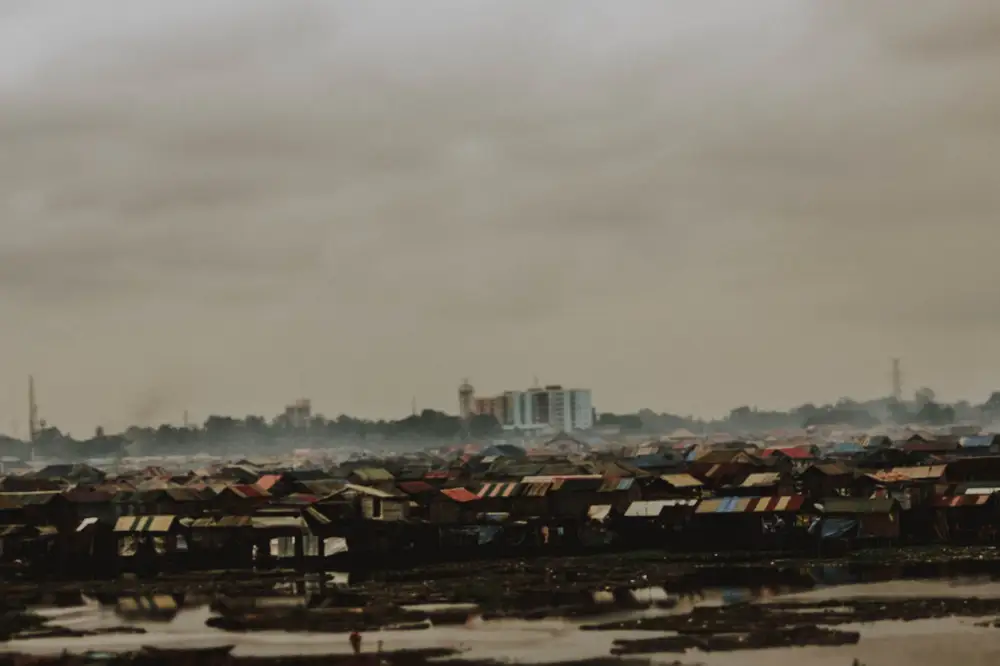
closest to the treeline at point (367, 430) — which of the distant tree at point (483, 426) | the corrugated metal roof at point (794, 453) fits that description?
the distant tree at point (483, 426)

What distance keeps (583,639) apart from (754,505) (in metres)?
14.6

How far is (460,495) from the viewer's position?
43125mm

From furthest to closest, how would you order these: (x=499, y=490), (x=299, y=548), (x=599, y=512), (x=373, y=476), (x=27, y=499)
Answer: (x=373, y=476) → (x=27, y=499) → (x=499, y=490) → (x=599, y=512) → (x=299, y=548)

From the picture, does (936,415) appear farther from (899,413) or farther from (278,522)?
(278,522)

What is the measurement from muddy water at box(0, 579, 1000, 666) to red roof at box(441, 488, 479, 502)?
14.7 m

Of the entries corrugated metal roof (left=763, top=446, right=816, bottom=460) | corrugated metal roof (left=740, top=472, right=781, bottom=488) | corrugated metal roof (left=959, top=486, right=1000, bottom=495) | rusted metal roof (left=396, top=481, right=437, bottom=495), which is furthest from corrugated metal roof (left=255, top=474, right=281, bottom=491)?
corrugated metal roof (left=959, top=486, right=1000, bottom=495)

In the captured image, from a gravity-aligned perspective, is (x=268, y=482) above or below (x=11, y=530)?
above

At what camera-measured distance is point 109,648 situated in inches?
933

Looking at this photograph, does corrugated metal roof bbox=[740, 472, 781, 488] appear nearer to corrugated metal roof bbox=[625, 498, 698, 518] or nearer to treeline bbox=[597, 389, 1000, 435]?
corrugated metal roof bbox=[625, 498, 698, 518]

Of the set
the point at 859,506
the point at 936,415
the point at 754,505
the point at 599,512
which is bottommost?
the point at 599,512

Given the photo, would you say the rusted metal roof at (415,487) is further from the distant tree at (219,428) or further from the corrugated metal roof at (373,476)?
the distant tree at (219,428)

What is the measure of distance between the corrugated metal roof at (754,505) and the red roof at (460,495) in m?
7.76

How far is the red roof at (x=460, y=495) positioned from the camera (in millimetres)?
42656

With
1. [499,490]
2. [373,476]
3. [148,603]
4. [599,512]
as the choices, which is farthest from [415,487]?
[148,603]
